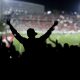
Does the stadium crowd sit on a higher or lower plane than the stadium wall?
lower

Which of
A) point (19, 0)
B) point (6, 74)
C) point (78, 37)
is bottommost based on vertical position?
point (78, 37)

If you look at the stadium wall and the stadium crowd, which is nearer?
the stadium crowd

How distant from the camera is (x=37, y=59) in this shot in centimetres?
479

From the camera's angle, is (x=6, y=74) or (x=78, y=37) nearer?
(x=6, y=74)

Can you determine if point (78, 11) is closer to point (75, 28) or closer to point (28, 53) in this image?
point (75, 28)

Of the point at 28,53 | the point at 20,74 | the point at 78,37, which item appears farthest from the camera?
the point at 78,37

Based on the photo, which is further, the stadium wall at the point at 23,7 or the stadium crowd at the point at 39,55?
the stadium wall at the point at 23,7

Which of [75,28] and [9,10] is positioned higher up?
[9,10]

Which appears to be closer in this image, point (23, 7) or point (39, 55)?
point (39, 55)

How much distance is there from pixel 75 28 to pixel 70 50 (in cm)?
2319

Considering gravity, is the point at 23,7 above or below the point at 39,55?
above

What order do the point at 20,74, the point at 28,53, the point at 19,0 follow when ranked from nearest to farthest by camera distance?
the point at 20,74 → the point at 28,53 → the point at 19,0

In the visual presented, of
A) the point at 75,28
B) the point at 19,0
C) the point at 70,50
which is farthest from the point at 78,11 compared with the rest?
the point at 70,50

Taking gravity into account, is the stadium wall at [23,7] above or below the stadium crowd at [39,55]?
above
